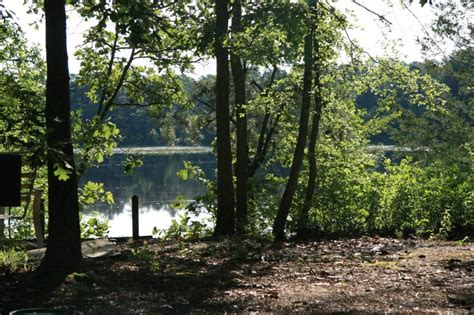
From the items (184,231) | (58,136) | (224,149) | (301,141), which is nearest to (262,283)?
(58,136)

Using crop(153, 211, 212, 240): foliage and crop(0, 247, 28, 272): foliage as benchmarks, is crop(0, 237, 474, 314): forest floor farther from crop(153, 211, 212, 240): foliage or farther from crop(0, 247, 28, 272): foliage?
crop(153, 211, 212, 240): foliage

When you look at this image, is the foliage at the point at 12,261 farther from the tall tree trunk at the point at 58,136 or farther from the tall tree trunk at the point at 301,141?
the tall tree trunk at the point at 301,141

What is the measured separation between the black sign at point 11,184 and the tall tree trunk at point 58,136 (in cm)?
98

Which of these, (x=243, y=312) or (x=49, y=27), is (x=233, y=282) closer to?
(x=243, y=312)

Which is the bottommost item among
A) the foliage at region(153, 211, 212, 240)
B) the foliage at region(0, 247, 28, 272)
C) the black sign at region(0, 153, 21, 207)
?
the foliage at region(153, 211, 212, 240)

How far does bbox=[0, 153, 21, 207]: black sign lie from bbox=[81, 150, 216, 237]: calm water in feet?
22.1

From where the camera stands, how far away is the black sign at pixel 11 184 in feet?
22.0

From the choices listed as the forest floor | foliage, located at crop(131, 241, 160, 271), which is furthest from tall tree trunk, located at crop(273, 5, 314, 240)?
foliage, located at crop(131, 241, 160, 271)

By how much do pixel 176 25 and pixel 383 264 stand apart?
24.0 ft

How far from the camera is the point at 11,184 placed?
6.76 m

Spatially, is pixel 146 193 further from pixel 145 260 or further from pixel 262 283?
pixel 262 283

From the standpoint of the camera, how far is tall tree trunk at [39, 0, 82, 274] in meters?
7.79

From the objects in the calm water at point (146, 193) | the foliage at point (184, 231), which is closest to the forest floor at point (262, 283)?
the foliage at point (184, 231)

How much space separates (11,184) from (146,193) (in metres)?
38.9
